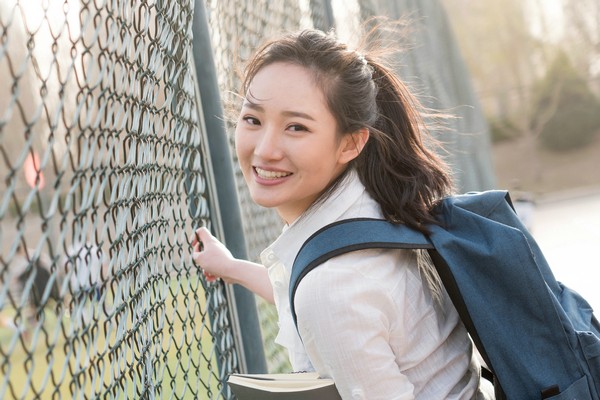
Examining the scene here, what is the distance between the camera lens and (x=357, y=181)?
2262 millimetres

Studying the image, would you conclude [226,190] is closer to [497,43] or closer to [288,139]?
[288,139]

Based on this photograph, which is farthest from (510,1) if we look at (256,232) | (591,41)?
(256,232)

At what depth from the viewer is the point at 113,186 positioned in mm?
2070

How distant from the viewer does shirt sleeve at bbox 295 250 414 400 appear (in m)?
1.88

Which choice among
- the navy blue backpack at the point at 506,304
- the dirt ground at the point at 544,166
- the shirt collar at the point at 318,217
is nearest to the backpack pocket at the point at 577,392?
the navy blue backpack at the point at 506,304

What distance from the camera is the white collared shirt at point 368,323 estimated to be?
6.21 feet

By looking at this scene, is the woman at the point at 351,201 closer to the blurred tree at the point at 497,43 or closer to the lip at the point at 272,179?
the lip at the point at 272,179

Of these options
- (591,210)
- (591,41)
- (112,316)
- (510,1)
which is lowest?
(112,316)

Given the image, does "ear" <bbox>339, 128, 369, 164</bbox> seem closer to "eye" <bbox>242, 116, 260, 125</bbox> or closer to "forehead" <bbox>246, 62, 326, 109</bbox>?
"forehead" <bbox>246, 62, 326, 109</bbox>

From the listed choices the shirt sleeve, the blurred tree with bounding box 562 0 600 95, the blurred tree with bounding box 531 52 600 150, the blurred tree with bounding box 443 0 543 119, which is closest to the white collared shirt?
the shirt sleeve

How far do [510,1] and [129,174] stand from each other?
3179cm

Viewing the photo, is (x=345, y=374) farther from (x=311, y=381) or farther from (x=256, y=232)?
(x=256, y=232)

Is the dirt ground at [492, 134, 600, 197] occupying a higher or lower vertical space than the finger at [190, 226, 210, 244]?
higher

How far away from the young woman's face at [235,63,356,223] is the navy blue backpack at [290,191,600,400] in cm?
22
